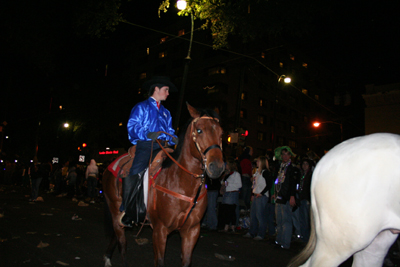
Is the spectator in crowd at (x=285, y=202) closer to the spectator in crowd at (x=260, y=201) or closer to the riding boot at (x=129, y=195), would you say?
the spectator in crowd at (x=260, y=201)

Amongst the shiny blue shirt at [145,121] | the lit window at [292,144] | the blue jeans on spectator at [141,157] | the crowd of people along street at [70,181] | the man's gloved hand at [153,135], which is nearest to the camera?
the man's gloved hand at [153,135]

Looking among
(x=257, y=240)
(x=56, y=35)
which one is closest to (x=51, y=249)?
(x=257, y=240)

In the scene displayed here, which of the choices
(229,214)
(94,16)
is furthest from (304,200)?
(94,16)

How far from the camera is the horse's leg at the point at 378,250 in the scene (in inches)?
103

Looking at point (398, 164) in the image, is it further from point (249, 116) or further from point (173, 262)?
point (249, 116)

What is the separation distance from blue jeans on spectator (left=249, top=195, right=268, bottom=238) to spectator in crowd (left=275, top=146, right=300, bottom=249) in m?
0.73

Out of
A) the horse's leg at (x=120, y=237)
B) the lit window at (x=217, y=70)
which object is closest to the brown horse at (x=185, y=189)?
the horse's leg at (x=120, y=237)

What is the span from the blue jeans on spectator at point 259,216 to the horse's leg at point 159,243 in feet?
15.4

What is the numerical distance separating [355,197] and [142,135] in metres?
2.87

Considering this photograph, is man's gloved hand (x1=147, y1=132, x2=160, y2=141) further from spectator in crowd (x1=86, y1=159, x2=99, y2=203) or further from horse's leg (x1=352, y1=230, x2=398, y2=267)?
spectator in crowd (x1=86, y1=159, x2=99, y2=203)

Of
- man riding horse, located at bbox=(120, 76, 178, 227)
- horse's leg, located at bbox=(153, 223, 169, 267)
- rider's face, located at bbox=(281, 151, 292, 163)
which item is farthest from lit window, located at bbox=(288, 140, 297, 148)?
horse's leg, located at bbox=(153, 223, 169, 267)

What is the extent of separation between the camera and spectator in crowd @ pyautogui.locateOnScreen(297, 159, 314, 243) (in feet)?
23.7

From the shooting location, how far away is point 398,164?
2.19 metres

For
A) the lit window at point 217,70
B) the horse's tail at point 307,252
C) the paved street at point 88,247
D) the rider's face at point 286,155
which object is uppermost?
the lit window at point 217,70
